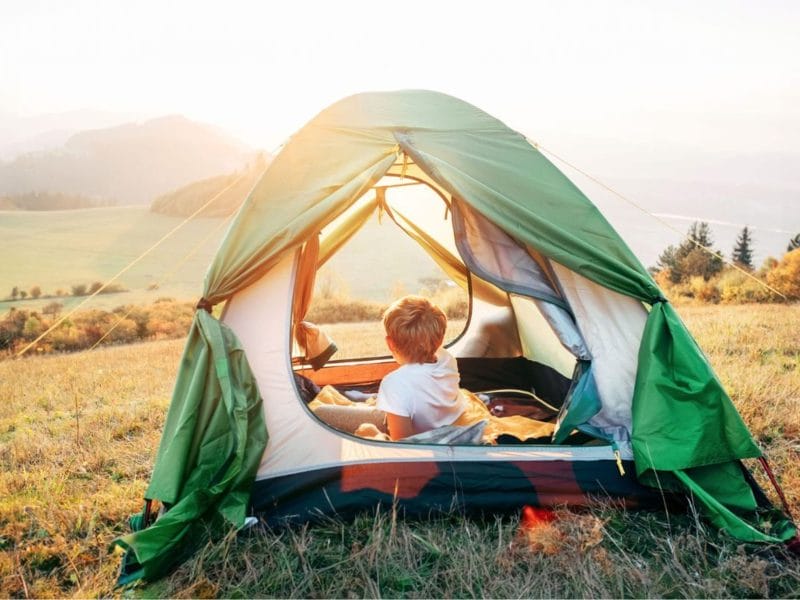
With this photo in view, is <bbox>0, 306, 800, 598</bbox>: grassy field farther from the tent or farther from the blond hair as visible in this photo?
the blond hair

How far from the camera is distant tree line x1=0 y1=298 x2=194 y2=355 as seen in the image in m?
9.10

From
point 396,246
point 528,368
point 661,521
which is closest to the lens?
point 661,521

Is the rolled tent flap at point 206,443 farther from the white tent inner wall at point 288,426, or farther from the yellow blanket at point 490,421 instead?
the yellow blanket at point 490,421

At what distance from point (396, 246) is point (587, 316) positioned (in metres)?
3.92

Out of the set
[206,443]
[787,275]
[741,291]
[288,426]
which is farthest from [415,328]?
[787,275]

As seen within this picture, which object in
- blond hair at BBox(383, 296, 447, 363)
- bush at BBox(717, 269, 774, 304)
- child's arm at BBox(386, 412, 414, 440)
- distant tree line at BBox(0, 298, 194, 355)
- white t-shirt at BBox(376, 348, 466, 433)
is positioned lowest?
distant tree line at BBox(0, 298, 194, 355)

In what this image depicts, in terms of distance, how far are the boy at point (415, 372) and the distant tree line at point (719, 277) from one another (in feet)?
25.2

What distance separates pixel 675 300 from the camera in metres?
11.1

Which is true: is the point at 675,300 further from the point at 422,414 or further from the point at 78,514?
the point at 78,514

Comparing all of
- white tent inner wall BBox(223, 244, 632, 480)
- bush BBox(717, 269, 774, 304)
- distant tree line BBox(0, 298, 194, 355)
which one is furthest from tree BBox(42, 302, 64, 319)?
bush BBox(717, 269, 774, 304)

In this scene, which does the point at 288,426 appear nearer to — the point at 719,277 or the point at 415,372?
the point at 415,372

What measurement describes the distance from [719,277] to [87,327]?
32.1ft

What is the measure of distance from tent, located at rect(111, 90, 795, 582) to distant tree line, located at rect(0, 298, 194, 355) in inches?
266

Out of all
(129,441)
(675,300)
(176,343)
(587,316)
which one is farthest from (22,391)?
(675,300)
